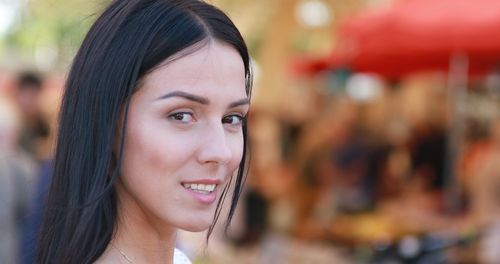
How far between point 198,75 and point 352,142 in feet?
25.8

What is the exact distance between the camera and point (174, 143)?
1.60 meters

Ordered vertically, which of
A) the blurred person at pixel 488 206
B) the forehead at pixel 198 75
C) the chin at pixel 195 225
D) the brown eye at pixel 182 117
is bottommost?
the chin at pixel 195 225

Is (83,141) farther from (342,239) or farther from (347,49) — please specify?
(342,239)

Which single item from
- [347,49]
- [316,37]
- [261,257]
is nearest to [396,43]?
[347,49]

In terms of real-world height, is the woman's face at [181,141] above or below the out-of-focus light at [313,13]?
below

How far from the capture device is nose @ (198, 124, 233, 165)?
1.60m

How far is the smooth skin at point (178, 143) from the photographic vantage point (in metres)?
1.60

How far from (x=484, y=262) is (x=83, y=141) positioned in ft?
15.3

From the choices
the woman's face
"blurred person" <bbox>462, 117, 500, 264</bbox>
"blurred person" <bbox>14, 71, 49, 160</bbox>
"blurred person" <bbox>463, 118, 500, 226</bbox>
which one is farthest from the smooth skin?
"blurred person" <bbox>14, 71, 49, 160</bbox>

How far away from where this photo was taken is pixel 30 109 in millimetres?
6754

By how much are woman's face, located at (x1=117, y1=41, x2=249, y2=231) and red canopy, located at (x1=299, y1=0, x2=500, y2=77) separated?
446 cm

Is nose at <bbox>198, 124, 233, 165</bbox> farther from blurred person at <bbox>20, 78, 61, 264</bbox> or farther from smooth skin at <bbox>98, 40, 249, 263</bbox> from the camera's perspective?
blurred person at <bbox>20, 78, 61, 264</bbox>

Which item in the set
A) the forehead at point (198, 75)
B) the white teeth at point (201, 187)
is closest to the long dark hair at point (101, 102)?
the forehead at point (198, 75)

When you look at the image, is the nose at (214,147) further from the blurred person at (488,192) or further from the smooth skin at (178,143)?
the blurred person at (488,192)
